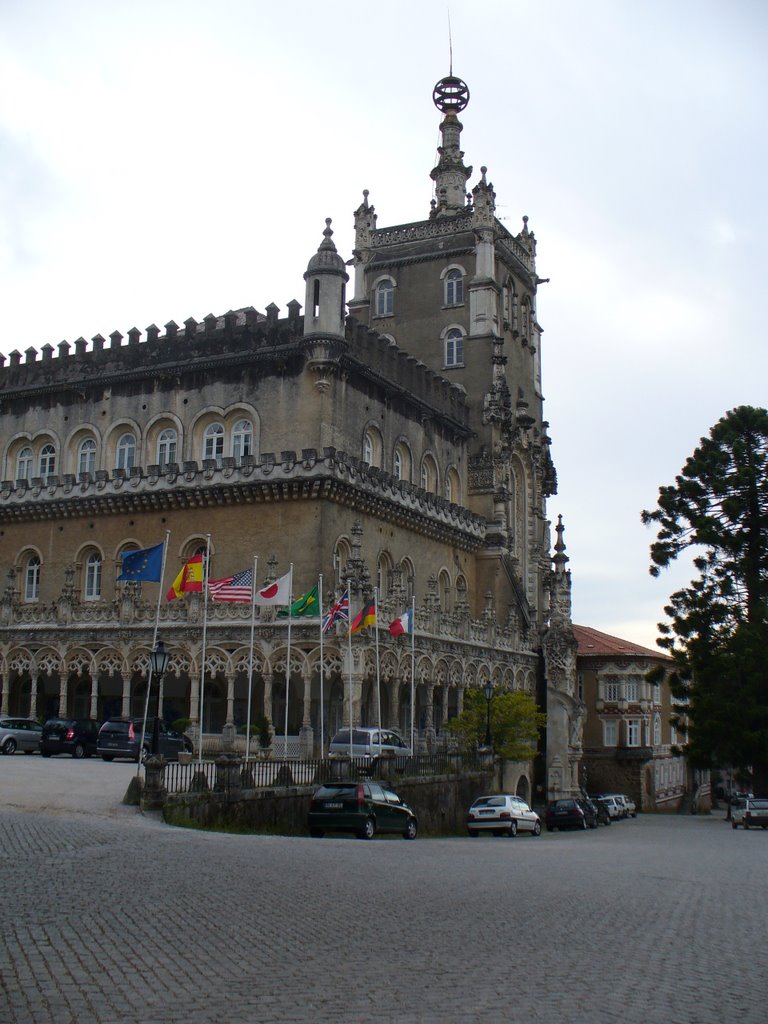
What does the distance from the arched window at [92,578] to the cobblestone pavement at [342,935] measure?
26.5 m

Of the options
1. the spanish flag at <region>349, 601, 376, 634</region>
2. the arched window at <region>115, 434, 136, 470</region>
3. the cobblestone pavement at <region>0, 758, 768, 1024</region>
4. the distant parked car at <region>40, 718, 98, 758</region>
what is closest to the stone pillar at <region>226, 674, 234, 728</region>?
the distant parked car at <region>40, 718, 98, 758</region>

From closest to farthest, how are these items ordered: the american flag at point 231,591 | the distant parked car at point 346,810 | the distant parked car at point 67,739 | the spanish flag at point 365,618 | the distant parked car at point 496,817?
the distant parked car at point 346,810 < the distant parked car at point 496,817 < the american flag at point 231,591 < the spanish flag at point 365,618 < the distant parked car at point 67,739

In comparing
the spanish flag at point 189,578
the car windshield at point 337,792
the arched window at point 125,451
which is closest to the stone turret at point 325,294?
the arched window at point 125,451

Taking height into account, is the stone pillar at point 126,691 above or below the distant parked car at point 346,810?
above

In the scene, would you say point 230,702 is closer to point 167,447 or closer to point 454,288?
point 167,447

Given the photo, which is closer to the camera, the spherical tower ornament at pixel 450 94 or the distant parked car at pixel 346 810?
the distant parked car at pixel 346 810

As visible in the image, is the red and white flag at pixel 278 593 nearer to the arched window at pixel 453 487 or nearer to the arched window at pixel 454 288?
the arched window at pixel 453 487

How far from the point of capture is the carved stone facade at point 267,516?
42.7 metres

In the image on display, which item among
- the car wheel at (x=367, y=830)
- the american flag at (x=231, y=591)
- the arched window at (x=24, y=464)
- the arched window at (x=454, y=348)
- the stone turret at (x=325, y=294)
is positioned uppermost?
the arched window at (x=454, y=348)

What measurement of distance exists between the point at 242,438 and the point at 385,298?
21100mm

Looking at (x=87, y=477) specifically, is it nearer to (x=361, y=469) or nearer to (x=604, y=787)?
(x=361, y=469)

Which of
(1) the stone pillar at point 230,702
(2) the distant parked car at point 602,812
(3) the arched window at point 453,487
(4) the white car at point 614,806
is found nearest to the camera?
(1) the stone pillar at point 230,702

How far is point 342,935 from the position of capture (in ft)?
42.0

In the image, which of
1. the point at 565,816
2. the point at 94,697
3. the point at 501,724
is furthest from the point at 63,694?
the point at 565,816
